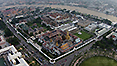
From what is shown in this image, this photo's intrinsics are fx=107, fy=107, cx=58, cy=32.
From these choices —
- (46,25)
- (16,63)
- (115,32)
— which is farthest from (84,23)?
(16,63)

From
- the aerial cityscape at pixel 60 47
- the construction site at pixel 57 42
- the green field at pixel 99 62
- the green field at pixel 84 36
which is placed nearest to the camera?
the green field at pixel 99 62

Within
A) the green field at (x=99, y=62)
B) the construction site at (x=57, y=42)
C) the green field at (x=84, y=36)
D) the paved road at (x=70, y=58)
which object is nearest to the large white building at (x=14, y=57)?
the construction site at (x=57, y=42)

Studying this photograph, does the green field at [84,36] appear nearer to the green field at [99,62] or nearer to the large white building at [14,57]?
the green field at [99,62]

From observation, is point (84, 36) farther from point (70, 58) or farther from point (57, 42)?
point (70, 58)

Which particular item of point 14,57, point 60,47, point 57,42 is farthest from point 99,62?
point 14,57

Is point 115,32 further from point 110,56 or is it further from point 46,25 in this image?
point 46,25

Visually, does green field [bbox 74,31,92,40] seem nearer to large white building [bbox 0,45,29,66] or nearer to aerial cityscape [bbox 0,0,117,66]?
aerial cityscape [bbox 0,0,117,66]
